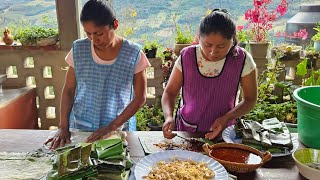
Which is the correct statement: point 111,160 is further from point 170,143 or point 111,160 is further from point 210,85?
point 210,85

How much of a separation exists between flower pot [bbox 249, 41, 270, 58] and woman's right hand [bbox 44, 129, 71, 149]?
2.04 meters

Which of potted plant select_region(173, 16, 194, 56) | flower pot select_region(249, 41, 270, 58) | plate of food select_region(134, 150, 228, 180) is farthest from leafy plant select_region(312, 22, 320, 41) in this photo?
plate of food select_region(134, 150, 228, 180)

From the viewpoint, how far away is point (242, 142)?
1489 millimetres

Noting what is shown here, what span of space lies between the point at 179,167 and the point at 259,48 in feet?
6.97

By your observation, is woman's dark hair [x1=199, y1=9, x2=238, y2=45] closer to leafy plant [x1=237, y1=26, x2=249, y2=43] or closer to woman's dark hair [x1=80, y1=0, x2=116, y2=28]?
woman's dark hair [x1=80, y1=0, x2=116, y2=28]

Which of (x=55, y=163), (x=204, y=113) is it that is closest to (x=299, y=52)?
(x=204, y=113)

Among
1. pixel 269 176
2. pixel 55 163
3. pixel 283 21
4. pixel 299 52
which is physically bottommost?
pixel 269 176

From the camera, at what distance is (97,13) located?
5.79 feet

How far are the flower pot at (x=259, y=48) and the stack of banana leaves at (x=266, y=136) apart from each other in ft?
5.20

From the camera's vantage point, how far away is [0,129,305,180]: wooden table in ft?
4.23

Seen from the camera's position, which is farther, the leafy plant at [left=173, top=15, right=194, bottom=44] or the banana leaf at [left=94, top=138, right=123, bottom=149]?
the leafy plant at [left=173, top=15, right=194, bottom=44]

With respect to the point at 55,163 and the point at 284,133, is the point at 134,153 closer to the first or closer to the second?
the point at 55,163

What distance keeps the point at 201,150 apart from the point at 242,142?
196mm

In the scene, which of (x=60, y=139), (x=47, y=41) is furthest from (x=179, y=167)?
(x=47, y=41)
